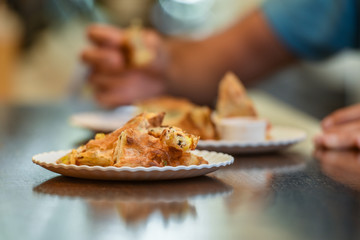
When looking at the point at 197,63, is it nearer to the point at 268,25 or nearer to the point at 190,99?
the point at 190,99

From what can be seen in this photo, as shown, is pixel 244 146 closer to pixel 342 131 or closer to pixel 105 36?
pixel 342 131

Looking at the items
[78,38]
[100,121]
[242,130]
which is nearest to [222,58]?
[100,121]

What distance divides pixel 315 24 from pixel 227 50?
0.48 m

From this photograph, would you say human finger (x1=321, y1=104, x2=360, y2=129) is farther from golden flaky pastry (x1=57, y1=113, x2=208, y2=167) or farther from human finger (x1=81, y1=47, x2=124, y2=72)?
human finger (x1=81, y1=47, x2=124, y2=72)

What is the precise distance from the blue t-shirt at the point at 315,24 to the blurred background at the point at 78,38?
189cm

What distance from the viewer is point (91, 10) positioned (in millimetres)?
6945

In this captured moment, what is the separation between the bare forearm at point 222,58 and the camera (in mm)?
2562

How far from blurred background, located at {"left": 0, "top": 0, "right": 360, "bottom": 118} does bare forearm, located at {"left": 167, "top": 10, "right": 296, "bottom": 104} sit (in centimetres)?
168

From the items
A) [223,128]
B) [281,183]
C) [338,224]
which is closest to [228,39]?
[223,128]

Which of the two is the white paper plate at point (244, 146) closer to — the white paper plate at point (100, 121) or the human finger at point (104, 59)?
the white paper plate at point (100, 121)

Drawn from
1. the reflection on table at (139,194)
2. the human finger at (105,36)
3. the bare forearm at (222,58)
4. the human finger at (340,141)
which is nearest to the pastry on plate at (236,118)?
the human finger at (340,141)

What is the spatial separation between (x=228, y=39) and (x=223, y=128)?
1.51m

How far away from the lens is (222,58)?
8.71ft

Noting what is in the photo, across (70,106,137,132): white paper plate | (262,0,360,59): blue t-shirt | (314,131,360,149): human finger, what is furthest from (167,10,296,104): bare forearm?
(314,131,360,149): human finger
